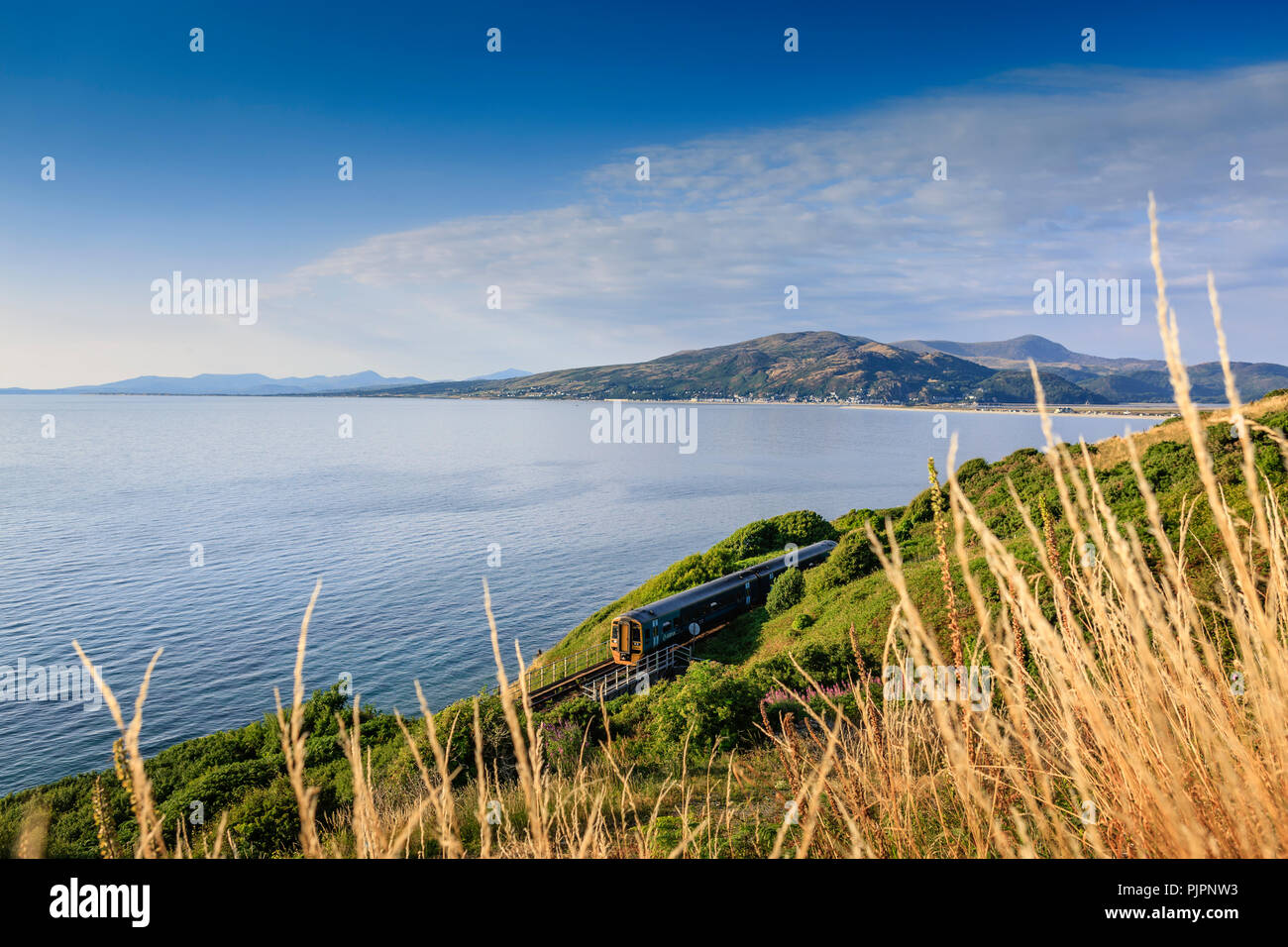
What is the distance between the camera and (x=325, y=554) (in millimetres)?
46281

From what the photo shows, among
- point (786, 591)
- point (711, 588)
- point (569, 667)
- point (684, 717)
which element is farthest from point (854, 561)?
point (684, 717)

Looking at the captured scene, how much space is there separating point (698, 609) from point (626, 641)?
3.47 metres

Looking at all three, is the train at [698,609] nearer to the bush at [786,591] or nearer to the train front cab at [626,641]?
the train front cab at [626,641]

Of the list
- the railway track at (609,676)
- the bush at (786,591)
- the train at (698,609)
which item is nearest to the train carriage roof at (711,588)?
the train at (698,609)

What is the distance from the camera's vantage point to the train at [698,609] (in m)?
21.2

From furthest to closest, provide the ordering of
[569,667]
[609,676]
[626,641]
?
[569,667] → [626,641] → [609,676]

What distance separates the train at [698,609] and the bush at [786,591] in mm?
1142

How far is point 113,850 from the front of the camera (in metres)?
2.06

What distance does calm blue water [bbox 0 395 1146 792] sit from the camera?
27.2 metres

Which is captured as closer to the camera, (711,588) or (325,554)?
(711,588)

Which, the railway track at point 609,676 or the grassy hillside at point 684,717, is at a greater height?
the grassy hillside at point 684,717

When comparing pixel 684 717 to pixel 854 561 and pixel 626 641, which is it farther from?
pixel 854 561

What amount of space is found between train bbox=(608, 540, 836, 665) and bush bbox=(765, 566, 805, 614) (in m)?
1.14
